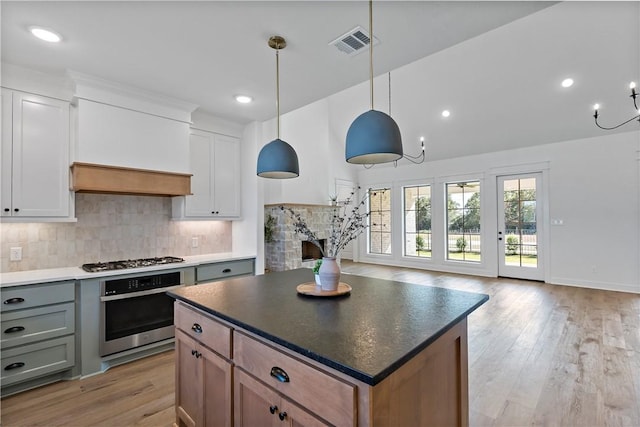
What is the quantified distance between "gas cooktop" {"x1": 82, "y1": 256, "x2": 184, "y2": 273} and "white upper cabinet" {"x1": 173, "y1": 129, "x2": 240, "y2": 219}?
514 mm

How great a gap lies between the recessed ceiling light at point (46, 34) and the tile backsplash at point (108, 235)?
4.57 feet

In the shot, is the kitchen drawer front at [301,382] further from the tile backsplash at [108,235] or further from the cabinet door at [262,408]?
the tile backsplash at [108,235]

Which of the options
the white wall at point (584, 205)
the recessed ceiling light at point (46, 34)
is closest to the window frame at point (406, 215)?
the white wall at point (584, 205)

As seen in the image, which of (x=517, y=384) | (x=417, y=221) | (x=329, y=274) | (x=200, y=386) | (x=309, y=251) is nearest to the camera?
(x=200, y=386)

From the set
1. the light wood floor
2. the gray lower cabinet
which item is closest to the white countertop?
the gray lower cabinet

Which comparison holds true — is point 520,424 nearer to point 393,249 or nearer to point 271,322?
point 271,322

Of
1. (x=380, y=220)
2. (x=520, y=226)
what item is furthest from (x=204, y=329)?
(x=380, y=220)

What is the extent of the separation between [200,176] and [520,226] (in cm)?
614

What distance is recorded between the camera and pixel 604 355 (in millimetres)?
2896

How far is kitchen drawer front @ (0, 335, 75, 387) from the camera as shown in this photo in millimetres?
2254

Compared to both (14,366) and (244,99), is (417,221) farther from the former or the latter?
(14,366)

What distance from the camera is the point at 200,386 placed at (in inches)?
65.6

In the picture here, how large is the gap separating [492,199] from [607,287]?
2.39 metres

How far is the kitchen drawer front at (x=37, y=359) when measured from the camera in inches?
88.7
